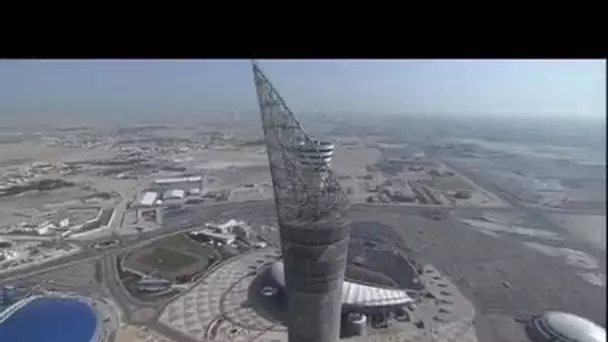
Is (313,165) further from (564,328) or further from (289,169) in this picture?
(564,328)

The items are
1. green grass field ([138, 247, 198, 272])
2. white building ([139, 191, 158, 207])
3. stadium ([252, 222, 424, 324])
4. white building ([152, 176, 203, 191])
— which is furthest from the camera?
white building ([152, 176, 203, 191])

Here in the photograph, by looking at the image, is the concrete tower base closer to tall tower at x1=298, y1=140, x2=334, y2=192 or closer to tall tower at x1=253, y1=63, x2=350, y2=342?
tall tower at x1=253, y1=63, x2=350, y2=342

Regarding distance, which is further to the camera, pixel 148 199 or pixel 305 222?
pixel 148 199

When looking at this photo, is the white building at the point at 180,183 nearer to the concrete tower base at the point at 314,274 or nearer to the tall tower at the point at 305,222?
the tall tower at the point at 305,222

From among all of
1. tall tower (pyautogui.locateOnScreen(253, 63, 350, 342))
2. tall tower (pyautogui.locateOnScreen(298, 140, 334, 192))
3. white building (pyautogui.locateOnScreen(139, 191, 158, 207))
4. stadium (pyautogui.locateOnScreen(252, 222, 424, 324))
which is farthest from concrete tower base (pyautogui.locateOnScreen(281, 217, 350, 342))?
white building (pyautogui.locateOnScreen(139, 191, 158, 207))

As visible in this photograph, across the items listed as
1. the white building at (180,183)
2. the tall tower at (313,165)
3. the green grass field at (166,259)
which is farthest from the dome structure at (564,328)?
the white building at (180,183)

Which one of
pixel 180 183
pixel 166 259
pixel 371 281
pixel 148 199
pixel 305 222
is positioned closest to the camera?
pixel 305 222

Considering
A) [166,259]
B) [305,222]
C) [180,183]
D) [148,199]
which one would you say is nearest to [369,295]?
[305,222]
